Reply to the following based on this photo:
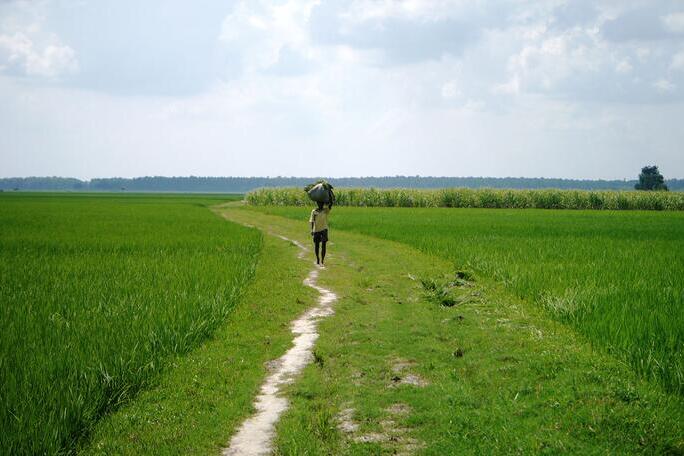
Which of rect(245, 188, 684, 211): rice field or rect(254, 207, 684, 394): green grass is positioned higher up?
rect(245, 188, 684, 211): rice field

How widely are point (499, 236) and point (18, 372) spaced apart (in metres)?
17.7

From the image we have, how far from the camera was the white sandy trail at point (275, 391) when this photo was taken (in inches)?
189

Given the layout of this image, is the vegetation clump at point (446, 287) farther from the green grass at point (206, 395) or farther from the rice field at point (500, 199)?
the rice field at point (500, 199)

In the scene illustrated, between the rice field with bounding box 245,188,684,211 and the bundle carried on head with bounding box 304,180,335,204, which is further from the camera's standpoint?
the rice field with bounding box 245,188,684,211

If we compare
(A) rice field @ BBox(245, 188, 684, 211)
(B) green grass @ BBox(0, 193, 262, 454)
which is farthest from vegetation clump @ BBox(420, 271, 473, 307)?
(A) rice field @ BBox(245, 188, 684, 211)

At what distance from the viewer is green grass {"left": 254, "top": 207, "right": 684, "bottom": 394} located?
6734 mm

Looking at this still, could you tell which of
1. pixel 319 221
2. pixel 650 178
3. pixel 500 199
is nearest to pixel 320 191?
pixel 319 221

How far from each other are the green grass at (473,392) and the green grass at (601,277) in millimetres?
318

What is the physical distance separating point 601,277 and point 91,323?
9273mm

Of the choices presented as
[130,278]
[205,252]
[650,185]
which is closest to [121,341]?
[130,278]

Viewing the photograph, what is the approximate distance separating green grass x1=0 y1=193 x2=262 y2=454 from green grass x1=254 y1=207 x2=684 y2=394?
5.46 meters

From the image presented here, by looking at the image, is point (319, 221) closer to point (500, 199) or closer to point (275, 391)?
point (275, 391)

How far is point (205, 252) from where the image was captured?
1591 cm

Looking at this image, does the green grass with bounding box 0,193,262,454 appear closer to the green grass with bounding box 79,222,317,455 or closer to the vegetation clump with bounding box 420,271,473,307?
the green grass with bounding box 79,222,317,455
